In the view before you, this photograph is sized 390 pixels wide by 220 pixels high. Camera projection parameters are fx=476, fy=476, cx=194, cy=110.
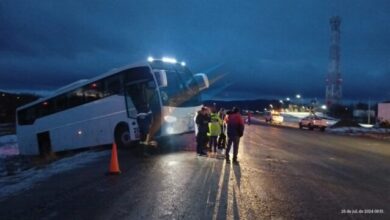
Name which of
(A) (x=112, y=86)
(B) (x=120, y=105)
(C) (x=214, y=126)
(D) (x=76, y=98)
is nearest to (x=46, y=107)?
(D) (x=76, y=98)

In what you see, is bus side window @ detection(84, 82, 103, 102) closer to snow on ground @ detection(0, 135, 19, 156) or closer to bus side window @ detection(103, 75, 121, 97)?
bus side window @ detection(103, 75, 121, 97)

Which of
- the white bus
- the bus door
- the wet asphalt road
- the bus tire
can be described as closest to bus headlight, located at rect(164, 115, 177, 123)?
the white bus

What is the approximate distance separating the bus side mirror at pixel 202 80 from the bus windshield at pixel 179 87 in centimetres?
20

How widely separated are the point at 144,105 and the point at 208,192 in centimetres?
1055

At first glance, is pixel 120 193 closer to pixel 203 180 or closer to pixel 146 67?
pixel 203 180

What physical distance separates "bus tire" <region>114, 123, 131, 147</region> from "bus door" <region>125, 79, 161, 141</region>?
2.88ft

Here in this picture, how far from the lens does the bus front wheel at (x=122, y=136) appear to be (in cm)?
2062

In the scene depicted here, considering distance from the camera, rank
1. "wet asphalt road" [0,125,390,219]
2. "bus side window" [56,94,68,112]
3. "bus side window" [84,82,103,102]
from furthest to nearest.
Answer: "bus side window" [56,94,68,112] < "bus side window" [84,82,103,102] < "wet asphalt road" [0,125,390,219]

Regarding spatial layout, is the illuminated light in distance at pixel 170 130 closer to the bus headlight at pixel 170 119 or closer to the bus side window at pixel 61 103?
the bus headlight at pixel 170 119

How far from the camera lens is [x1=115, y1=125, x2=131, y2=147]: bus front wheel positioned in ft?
67.7

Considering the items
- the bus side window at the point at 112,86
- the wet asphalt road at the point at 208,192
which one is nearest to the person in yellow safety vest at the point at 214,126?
the wet asphalt road at the point at 208,192

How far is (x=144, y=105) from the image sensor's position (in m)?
19.8

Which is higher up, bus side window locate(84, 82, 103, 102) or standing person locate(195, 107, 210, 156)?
bus side window locate(84, 82, 103, 102)

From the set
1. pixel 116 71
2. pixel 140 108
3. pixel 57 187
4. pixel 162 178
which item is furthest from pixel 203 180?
pixel 116 71
